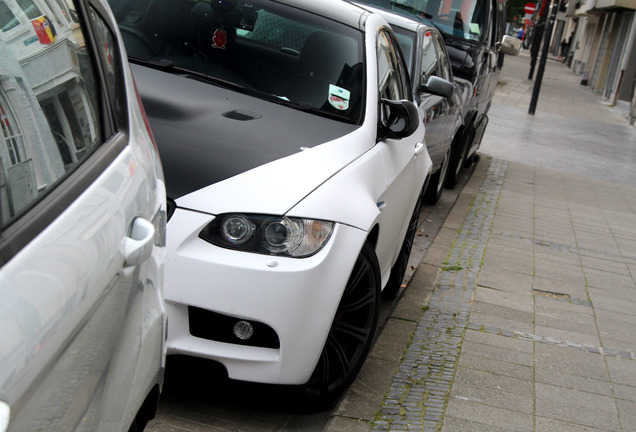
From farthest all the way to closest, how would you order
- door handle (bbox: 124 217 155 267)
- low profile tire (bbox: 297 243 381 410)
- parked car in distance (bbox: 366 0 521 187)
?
parked car in distance (bbox: 366 0 521 187), low profile tire (bbox: 297 243 381 410), door handle (bbox: 124 217 155 267)

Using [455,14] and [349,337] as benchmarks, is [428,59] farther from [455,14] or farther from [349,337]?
[349,337]

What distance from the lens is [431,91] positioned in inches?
275

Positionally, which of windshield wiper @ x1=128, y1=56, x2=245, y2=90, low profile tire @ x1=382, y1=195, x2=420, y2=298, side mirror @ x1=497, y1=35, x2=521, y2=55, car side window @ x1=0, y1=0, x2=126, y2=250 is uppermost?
car side window @ x1=0, y1=0, x2=126, y2=250

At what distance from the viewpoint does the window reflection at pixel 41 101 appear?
1.63 metres

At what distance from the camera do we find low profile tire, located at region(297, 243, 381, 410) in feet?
12.7

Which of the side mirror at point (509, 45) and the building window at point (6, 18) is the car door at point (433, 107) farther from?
the building window at point (6, 18)

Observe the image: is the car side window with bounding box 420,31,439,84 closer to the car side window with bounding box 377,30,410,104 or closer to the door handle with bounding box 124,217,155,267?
the car side window with bounding box 377,30,410,104

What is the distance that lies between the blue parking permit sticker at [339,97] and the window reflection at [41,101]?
8.28 feet

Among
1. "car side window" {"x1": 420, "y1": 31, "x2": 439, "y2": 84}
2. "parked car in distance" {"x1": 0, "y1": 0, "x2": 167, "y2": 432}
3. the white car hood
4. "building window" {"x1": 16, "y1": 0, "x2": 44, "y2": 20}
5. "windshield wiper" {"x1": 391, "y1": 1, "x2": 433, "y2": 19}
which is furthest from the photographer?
"windshield wiper" {"x1": 391, "y1": 1, "x2": 433, "y2": 19}

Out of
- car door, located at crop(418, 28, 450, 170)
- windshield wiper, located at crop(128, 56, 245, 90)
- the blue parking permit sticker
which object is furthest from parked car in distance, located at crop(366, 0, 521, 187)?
windshield wiper, located at crop(128, 56, 245, 90)

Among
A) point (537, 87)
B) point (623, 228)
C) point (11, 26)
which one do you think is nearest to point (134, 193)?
point (11, 26)

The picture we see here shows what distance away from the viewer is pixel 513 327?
5.62m

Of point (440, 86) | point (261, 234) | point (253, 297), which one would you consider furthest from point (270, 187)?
point (440, 86)

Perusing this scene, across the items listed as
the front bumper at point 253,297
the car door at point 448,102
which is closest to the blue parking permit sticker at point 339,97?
the front bumper at point 253,297
